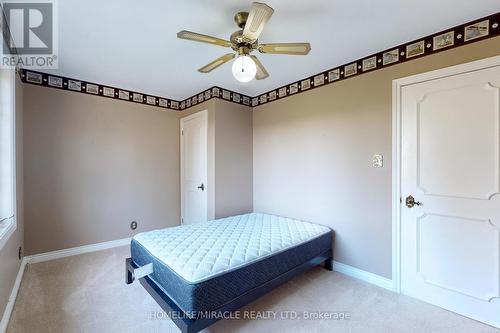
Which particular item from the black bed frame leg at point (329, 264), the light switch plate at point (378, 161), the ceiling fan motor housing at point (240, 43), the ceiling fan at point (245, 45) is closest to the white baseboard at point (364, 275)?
the black bed frame leg at point (329, 264)

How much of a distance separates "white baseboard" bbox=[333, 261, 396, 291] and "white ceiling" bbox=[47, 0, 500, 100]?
2344mm

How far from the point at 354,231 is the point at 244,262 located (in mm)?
1445

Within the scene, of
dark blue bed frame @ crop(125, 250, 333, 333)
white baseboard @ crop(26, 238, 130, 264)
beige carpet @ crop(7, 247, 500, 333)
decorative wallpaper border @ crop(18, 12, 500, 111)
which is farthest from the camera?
white baseboard @ crop(26, 238, 130, 264)

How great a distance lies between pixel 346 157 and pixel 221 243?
170 centimetres

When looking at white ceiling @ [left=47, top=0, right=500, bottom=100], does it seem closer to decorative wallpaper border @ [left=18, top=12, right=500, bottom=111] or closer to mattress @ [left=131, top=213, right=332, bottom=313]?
decorative wallpaper border @ [left=18, top=12, right=500, bottom=111]

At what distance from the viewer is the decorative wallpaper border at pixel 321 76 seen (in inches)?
72.9

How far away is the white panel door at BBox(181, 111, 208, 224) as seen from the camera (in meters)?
3.55

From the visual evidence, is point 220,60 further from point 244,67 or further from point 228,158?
point 228,158

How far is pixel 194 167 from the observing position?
3.76 metres

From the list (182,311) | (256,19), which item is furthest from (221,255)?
(256,19)

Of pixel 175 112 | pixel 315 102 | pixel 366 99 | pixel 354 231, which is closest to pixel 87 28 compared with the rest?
pixel 175 112

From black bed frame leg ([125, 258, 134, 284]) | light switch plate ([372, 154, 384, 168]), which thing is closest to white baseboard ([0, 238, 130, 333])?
black bed frame leg ([125, 258, 134, 284])

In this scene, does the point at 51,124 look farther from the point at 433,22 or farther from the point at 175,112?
the point at 433,22

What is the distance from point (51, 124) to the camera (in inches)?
115
